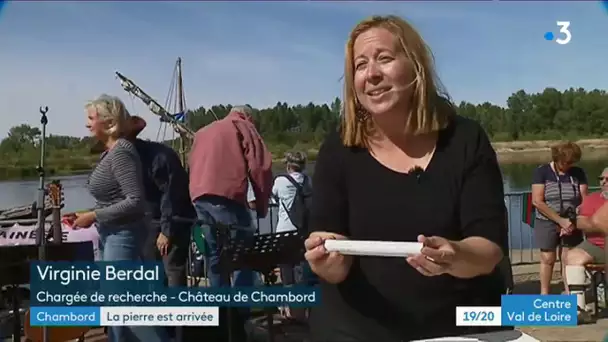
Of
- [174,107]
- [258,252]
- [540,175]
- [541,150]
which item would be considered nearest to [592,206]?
[540,175]

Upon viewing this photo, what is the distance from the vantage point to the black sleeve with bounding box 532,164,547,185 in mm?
2365

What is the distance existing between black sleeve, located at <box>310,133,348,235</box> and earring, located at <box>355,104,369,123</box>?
69 mm

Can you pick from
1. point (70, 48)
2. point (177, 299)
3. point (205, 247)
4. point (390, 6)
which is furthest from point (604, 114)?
point (70, 48)

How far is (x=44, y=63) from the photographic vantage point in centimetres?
209

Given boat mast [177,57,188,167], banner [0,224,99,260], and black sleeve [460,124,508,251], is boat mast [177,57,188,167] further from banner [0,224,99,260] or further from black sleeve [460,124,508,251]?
black sleeve [460,124,508,251]

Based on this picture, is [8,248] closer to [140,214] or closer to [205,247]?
[140,214]

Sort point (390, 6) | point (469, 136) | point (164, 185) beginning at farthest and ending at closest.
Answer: point (164, 185) < point (390, 6) < point (469, 136)

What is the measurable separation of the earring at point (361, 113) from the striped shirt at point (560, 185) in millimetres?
1188

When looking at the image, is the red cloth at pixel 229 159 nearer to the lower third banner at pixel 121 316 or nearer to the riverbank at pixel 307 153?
the riverbank at pixel 307 153

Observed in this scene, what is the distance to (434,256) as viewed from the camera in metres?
1.15

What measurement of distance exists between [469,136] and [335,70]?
87 cm

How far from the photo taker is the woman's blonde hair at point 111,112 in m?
2.13

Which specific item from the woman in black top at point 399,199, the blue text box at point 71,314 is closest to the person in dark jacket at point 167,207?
the blue text box at point 71,314

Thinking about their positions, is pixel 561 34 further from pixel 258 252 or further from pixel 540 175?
pixel 258 252
